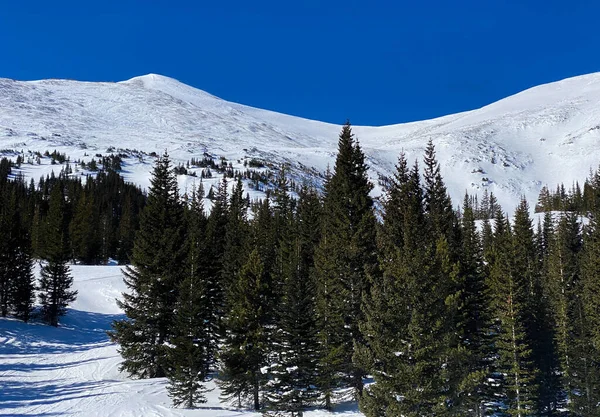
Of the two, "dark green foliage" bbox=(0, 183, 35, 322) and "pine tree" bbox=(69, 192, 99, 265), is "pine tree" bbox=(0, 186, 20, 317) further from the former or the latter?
"pine tree" bbox=(69, 192, 99, 265)

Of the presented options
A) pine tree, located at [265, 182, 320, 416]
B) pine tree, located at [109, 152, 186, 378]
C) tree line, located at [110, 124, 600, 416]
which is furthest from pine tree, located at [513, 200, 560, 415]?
pine tree, located at [109, 152, 186, 378]

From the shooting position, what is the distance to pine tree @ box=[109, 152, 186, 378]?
3094 cm

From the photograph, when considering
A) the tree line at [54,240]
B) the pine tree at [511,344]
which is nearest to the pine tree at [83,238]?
the tree line at [54,240]

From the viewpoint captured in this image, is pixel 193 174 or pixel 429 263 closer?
pixel 429 263

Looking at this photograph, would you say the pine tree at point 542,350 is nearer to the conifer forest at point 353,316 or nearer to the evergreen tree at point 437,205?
the conifer forest at point 353,316

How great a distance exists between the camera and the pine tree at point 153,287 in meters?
30.9

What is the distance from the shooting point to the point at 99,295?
192 ft

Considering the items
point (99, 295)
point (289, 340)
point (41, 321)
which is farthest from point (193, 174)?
point (289, 340)

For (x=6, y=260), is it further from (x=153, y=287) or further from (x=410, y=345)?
(x=410, y=345)

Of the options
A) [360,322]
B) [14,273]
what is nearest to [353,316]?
[360,322]

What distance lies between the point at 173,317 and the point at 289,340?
33.4 feet

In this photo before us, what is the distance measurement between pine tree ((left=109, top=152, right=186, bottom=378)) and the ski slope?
1926 mm

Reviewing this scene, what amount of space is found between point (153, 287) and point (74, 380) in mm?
7481

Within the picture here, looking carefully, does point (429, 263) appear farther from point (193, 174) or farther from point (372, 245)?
point (193, 174)
